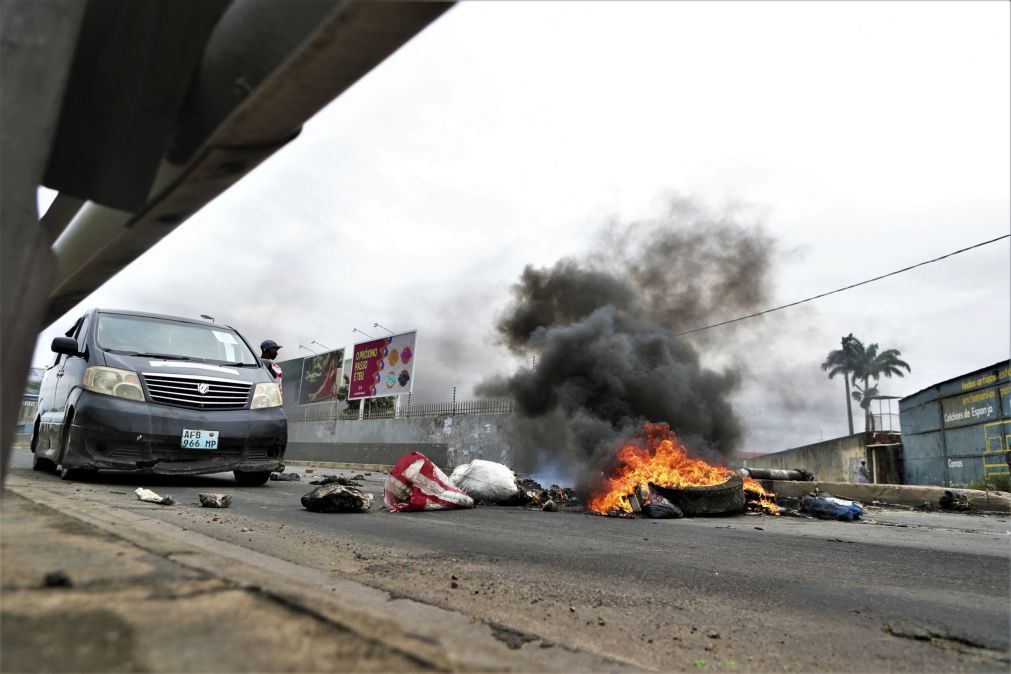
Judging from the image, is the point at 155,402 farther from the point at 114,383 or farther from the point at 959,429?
the point at 959,429

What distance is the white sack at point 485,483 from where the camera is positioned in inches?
343

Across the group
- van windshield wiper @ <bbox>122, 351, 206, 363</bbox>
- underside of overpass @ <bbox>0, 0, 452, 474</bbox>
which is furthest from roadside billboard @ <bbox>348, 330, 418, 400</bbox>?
underside of overpass @ <bbox>0, 0, 452, 474</bbox>

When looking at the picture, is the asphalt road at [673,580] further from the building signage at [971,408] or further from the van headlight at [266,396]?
the building signage at [971,408]

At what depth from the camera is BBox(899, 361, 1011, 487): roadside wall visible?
1552 centimetres

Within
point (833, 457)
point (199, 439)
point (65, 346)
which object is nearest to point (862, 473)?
point (833, 457)

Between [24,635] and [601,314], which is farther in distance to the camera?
[601,314]

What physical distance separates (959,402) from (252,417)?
1932 centimetres

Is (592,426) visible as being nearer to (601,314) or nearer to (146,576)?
(601,314)

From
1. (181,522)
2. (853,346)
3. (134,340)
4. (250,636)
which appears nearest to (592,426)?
(134,340)

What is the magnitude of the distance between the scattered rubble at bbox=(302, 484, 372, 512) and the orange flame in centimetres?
389

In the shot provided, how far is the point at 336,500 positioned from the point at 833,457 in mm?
26345

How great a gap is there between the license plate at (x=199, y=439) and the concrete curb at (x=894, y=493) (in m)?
11.5

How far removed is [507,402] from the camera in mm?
20188

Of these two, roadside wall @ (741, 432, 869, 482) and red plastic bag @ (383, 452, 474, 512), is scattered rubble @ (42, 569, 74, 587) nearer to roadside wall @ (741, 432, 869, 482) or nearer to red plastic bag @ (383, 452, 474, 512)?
red plastic bag @ (383, 452, 474, 512)
